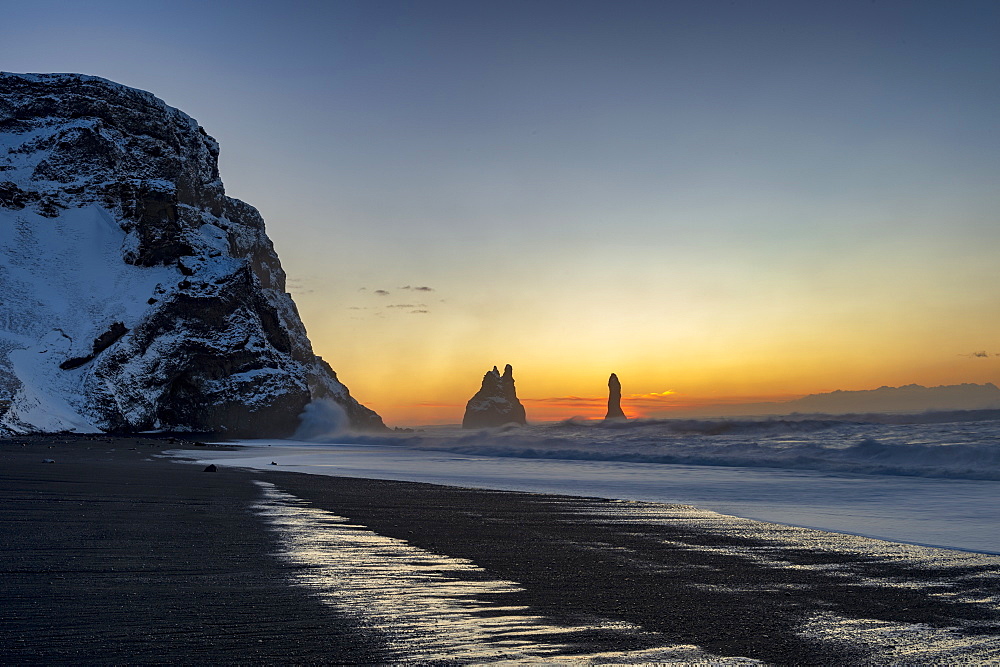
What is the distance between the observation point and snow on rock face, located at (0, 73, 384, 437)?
195 ft

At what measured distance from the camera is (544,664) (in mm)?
2871

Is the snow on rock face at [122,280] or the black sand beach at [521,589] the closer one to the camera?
the black sand beach at [521,589]

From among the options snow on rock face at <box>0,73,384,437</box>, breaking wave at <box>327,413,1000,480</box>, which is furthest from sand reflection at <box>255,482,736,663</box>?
snow on rock face at <box>0,73,384,437</box>

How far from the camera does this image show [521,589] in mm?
4430

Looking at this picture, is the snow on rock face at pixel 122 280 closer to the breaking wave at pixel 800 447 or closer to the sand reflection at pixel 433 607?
the breaking wave at pixel 800 447

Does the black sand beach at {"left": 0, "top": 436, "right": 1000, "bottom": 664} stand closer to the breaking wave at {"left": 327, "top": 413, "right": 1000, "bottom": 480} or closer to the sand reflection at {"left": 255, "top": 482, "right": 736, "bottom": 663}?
the sand reflection at {"left": 255, "top": 482, "right": 736, "bottom": 663}

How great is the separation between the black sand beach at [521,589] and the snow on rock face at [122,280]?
5758 cm

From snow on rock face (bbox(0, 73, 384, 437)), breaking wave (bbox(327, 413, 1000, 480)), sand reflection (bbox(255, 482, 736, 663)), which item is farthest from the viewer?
snow on rock face (bbox(0, 73, 384, 437))

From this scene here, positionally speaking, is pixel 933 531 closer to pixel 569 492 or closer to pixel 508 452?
pixel 569 492

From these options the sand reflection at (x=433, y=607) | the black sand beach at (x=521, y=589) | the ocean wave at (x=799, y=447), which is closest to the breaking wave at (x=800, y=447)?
the ocean wave at (x=799, y=447)

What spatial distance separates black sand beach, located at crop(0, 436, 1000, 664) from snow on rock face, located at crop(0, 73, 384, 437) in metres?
57.6

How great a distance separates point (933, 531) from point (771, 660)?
5.63 metres

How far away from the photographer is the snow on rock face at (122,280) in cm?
5953

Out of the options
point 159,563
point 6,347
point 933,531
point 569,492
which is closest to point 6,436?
point 6,347
